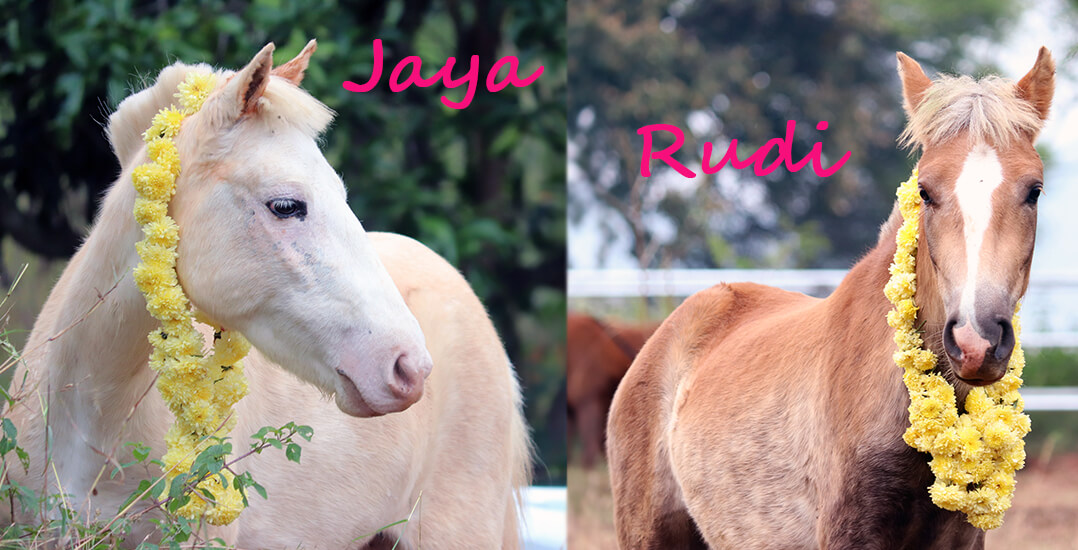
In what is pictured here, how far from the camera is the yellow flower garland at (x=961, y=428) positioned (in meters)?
2.00

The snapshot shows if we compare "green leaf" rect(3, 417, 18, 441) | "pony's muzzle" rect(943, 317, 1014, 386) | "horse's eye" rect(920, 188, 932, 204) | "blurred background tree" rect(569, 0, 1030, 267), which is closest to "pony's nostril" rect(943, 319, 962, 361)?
"pony's muzzle" rect(943, 317, 1014, 386)

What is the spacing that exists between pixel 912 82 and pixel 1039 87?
281 mm

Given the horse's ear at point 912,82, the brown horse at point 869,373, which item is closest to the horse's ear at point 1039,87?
the brown horse at point 869,373

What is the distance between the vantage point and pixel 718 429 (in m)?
2.89

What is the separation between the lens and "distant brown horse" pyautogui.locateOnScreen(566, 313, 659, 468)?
16.7 ft

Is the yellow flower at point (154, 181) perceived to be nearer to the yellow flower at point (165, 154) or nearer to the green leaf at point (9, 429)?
the yellow flower at point (165, 154)

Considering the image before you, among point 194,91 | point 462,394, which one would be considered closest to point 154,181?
point 194,91

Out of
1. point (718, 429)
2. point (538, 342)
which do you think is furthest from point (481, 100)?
point (718, 429)

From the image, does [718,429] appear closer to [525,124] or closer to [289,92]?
[289,92]

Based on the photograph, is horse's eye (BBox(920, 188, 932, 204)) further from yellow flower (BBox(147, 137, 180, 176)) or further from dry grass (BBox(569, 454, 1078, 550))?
dry grass (BBox(569, 454, 1078, 550))

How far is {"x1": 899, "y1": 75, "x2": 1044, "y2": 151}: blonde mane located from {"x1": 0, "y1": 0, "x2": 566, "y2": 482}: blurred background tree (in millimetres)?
2751

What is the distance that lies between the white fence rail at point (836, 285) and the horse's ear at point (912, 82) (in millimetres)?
2198

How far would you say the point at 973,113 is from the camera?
81.1 inches

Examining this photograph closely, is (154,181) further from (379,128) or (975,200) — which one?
(379,128)
